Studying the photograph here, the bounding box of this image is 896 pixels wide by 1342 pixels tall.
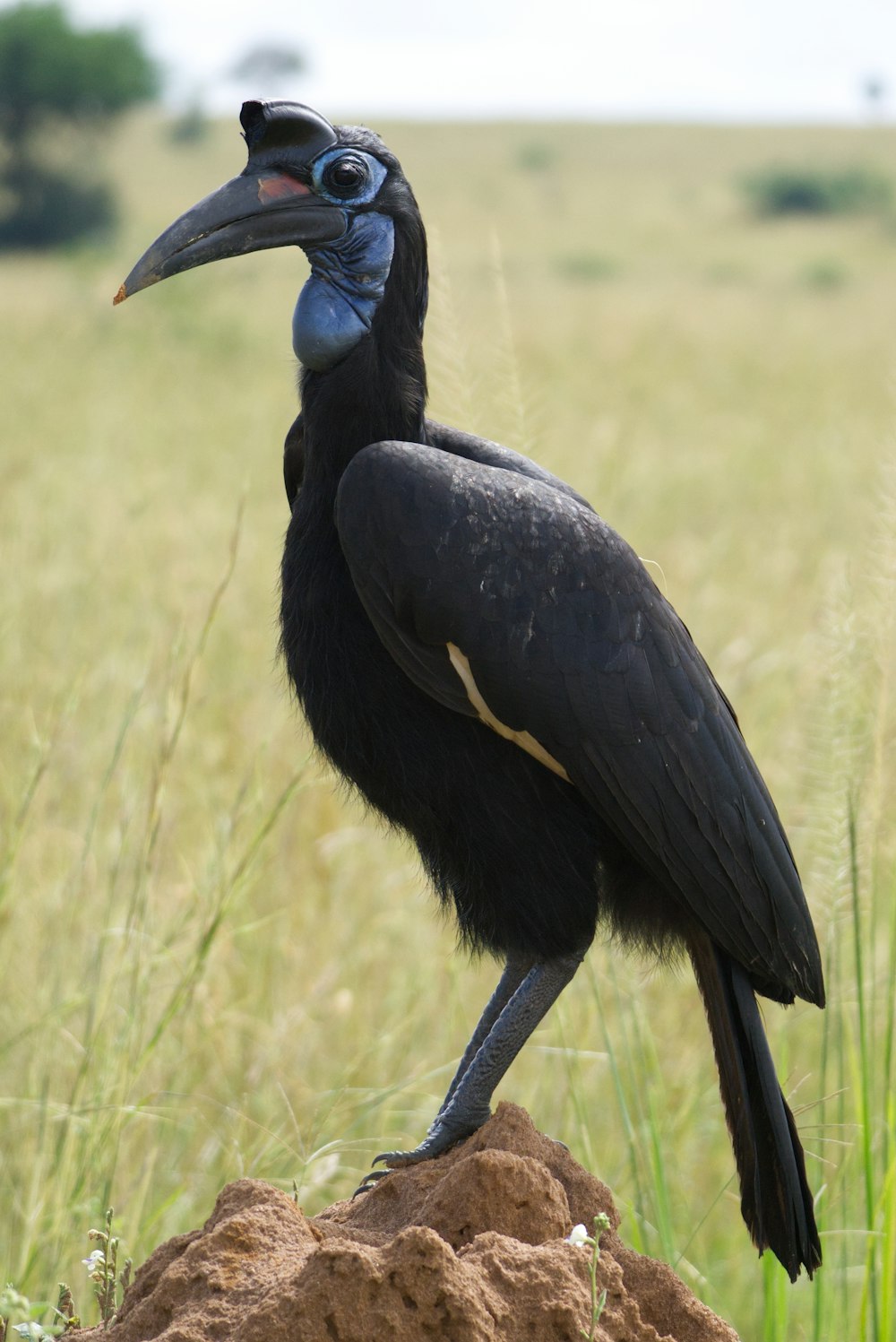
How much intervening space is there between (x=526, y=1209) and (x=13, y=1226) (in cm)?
139

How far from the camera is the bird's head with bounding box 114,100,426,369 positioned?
95.4 inches

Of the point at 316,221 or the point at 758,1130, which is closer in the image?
the point at 758,1130

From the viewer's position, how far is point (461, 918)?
8.43 feet

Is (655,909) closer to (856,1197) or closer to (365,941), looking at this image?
(856,1197)

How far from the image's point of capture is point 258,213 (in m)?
2.46

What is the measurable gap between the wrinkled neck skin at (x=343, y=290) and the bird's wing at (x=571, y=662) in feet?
0.87

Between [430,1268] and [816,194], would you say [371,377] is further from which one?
[816,194]

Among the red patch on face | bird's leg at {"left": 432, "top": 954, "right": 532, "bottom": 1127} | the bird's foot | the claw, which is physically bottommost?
the claw

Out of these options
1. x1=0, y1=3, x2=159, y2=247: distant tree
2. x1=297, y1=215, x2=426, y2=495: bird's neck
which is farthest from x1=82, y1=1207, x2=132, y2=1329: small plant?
x1=0, y1=3, x2=159, y2=247: distant tree

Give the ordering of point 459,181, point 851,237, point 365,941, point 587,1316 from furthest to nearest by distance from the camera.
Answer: point 459,181, point 851,237, point 365,941, point 587,1316

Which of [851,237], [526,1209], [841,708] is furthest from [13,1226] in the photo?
[851,237]

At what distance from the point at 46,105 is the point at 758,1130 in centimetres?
4369

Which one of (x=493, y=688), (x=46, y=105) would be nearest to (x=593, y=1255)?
(x=493, y=688)

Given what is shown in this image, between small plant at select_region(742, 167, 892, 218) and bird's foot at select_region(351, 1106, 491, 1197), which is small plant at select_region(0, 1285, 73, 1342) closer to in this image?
bird's foot at select_region(351, 1106, 491, 1197)
